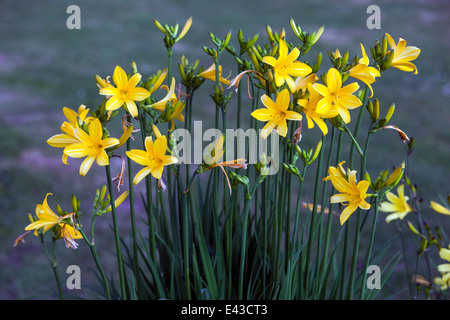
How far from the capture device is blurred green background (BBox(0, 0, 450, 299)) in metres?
3.62

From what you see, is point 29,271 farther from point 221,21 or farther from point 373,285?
point 221,21

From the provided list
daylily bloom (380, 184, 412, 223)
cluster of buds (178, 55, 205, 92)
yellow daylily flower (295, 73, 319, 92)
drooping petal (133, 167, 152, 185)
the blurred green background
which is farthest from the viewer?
the blurred green background

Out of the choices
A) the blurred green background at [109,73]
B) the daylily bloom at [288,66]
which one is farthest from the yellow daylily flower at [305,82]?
the blurred green background at [109,73]

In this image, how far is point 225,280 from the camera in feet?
5.01

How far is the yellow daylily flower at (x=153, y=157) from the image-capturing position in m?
1.16

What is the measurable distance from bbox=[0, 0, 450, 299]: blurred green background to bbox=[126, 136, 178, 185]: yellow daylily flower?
2.68 feet

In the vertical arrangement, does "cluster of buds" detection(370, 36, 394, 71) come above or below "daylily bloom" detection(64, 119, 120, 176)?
above

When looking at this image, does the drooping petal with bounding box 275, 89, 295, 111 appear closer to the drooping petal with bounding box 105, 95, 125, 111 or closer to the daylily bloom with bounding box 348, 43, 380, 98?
the daylily bloom with bounding box 348, 43, 380, 98

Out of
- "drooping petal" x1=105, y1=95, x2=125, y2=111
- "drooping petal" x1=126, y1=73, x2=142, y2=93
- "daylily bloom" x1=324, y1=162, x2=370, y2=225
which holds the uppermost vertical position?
"drooping petal" x1=126, y1=73, x2=142, y2=93

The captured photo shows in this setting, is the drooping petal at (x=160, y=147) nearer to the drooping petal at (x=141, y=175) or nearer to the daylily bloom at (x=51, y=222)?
the drooping petal at (x=141, y=175)

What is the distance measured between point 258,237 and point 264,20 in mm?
8711

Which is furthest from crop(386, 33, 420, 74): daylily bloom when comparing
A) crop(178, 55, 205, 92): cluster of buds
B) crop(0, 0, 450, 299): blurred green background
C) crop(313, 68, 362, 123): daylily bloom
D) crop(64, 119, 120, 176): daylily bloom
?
crop(0, 0, 450, 299): blurred green background

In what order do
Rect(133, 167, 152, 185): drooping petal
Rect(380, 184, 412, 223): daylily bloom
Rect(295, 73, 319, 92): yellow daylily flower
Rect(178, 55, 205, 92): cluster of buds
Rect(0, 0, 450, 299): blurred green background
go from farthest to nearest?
Rect(0, 0, 450, 299): blurred green background
Rect(380, 184, 412, 223): daylily bloom
Rect(178, 55, 205, 92): cluster of buds
Rect(295, 73, 319, 92): yellow daylily flower
Rect(133, 167, 152, 185): drooping petal

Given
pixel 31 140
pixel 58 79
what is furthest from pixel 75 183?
pixel 58 79
